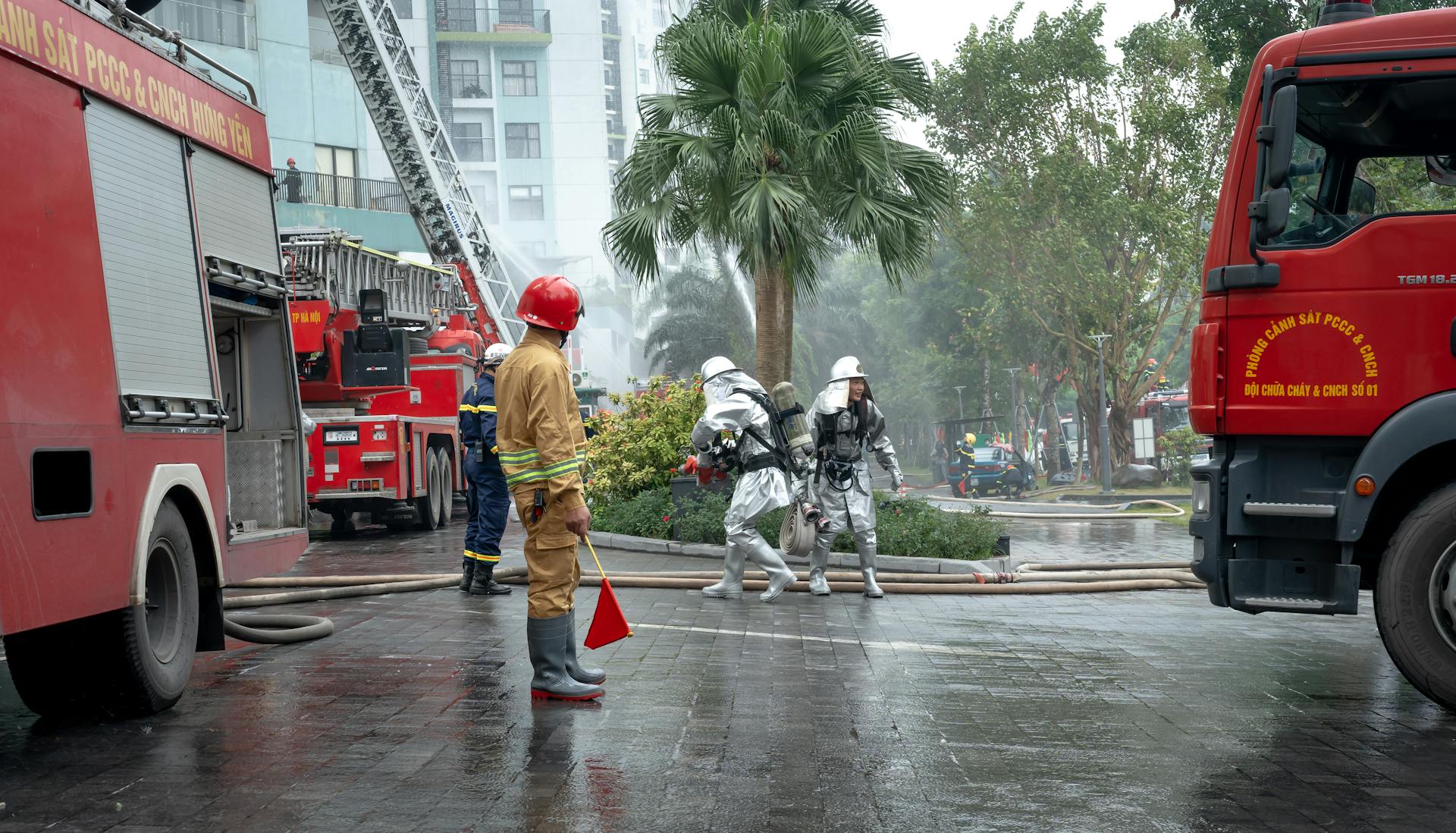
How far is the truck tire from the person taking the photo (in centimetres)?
578

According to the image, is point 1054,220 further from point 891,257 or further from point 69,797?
point 69,797

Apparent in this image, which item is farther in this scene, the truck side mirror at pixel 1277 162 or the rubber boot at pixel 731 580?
the rubber boot at pixel 731 580

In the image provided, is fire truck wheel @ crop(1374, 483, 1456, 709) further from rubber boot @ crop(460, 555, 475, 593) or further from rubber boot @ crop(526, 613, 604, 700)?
rubber boot @ crop(460, 555, 475, 593)

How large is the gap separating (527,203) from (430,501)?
2446 inches

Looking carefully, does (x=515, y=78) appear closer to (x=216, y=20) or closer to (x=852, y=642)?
(x=216, y=20)

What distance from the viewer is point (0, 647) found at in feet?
25.5

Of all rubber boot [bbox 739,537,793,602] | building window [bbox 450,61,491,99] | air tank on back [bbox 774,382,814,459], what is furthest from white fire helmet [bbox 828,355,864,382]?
building window [bbox 450,61,491,99]

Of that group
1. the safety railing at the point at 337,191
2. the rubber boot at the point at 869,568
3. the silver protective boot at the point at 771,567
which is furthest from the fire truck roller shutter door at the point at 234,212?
the safety railing at the point at 337,191

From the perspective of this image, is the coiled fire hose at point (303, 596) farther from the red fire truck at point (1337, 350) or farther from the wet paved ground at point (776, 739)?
the red fire truck at point (1337, 350)

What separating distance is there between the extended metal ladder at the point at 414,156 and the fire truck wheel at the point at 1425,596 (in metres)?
19.7

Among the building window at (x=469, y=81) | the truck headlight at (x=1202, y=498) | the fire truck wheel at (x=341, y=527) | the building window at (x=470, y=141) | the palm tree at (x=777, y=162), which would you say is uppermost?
the building window at (x=469, y=81)

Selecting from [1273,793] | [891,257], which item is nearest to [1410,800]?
[1273,793]

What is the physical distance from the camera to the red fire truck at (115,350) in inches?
196

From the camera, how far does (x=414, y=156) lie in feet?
81.9
